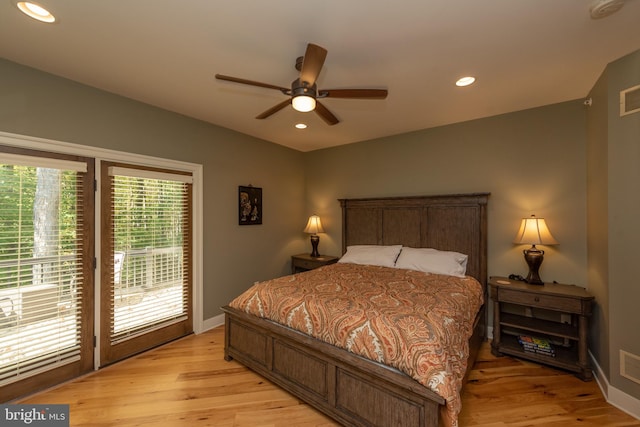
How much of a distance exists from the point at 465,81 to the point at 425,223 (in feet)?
5.84

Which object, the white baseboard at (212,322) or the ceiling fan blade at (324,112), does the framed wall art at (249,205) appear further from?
the ceiling fan blade at (324,112)

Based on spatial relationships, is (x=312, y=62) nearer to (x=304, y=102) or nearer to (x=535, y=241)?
(x=304, y=102)

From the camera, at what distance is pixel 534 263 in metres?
2.75

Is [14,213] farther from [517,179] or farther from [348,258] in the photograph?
[517,179]

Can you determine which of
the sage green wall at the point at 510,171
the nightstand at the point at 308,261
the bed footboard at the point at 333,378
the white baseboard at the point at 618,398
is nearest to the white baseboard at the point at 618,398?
the white baseboard at the point at 618,398

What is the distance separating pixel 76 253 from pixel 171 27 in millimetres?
2076

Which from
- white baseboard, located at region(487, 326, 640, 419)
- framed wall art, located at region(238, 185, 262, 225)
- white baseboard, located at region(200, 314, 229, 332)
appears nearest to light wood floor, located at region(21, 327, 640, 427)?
white baseboard, located at region(487, 326, 640, 419)

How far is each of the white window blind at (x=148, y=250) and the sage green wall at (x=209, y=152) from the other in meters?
0.27

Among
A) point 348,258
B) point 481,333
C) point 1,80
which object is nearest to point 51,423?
point 1,80

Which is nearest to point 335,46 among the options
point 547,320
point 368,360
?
point 368,360

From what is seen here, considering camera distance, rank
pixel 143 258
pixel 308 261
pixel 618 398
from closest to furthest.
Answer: pixel 618 398 < pixel 143 258 < pixel 308 261

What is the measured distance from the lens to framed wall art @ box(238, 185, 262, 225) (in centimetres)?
382

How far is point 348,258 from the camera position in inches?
150

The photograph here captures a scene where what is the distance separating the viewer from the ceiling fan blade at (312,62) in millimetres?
1534
